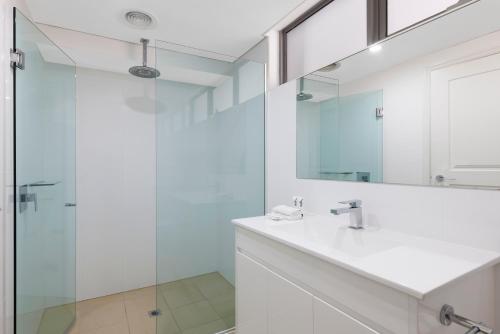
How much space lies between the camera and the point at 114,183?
102 inches

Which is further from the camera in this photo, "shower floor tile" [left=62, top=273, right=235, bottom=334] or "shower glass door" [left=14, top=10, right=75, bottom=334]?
"shower floor tile" [left=62, top=273, right=235, bottom=334]

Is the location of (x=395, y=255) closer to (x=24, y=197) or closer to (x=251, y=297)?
(x=251, y=297)

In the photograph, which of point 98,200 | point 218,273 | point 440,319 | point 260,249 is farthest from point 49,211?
point 440,319

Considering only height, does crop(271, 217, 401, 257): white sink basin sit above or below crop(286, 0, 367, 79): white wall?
below

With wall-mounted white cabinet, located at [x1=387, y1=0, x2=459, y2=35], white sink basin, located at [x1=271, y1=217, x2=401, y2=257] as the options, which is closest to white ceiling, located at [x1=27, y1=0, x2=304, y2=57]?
wall-mounted white cabinet, located at [x1=387, y1=0, x2=459, y2=35]

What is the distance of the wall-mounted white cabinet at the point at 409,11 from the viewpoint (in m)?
1.14

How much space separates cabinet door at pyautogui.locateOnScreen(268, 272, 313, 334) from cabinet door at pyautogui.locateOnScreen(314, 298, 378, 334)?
1.6 inches

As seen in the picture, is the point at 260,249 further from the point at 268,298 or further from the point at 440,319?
the point at 440,319

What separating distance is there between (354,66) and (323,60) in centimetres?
31

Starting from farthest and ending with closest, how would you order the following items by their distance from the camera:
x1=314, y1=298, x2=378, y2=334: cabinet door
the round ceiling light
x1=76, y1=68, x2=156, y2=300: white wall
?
x1=76, y1=68, x2=156, y2=300: white wall → the round ceiling light → x1=314, y1=298, x2=378, y2=334: cabinet door

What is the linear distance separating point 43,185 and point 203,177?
1.05m

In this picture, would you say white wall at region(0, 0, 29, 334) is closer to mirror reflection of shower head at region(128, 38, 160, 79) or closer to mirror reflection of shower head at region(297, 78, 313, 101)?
mirror reflection of shower head at region(128, 38, 160, 79)

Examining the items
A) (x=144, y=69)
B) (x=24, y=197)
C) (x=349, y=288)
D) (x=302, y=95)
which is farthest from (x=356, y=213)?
(x=144, y=69)

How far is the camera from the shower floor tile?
6.14 ft
